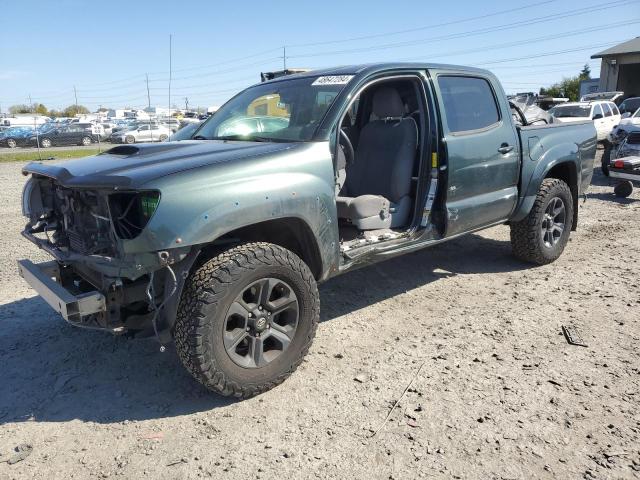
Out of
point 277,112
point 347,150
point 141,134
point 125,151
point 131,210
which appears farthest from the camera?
point 141,134

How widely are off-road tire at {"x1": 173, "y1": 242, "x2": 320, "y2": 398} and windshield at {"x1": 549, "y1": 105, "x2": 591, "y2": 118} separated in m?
16.9

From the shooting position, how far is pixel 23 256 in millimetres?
5746

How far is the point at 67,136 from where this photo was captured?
2994 cm

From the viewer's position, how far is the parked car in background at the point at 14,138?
29547mm

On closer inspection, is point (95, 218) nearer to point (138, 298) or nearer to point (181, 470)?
point (138, 298)

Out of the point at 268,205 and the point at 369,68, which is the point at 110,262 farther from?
the point at 369,68

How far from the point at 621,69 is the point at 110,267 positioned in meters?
38.7

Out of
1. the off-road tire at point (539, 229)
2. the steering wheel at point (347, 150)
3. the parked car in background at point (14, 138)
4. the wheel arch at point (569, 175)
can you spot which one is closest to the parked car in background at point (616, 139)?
the wheel arch at point (569, 175)

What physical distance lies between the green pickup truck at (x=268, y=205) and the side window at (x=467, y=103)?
17 mm

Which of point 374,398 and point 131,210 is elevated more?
point 131,210

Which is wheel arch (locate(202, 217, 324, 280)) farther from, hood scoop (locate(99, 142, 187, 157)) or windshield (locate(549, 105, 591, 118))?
windshield (locate(549, 105, 591, 118))

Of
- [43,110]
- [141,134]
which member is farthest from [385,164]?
[43,110]

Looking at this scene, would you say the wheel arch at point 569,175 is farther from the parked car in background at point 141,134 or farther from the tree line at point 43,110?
the tree line at point 43,110

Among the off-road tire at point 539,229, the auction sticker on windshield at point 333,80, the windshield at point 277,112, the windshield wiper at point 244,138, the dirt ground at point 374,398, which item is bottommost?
the dirt ground at point 374,398
